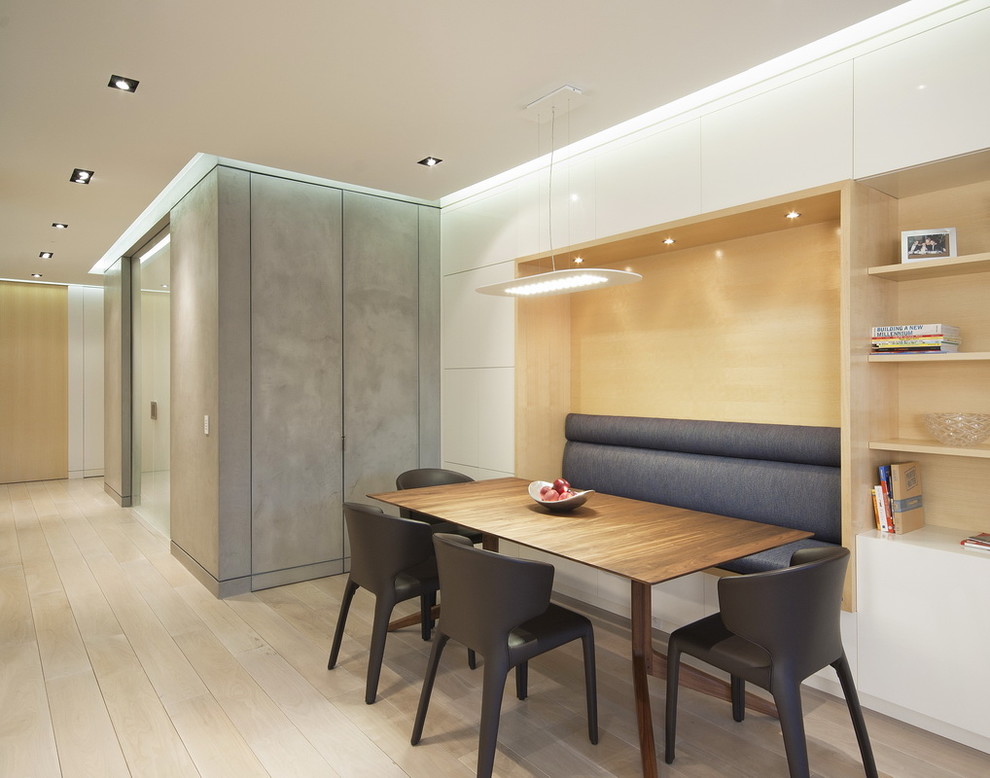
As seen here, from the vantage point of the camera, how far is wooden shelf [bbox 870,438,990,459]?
94.2 inches

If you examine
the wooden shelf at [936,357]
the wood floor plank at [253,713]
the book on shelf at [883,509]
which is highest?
the wooden shelf at [936,357]

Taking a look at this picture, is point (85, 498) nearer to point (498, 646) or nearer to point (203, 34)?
point (203, 34)

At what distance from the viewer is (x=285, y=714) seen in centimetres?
270

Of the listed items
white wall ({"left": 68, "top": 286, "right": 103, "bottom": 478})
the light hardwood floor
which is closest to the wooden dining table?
the light hardwood floor

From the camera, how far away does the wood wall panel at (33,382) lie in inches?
340

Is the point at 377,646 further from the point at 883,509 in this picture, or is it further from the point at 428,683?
the point at 883,509

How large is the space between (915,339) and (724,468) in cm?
112

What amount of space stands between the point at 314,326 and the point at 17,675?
100 inches

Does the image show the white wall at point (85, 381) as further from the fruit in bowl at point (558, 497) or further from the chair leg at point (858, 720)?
the chair leg at point (858, 720)

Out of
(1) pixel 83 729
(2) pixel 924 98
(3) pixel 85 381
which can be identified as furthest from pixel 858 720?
(3) pixel 85 381

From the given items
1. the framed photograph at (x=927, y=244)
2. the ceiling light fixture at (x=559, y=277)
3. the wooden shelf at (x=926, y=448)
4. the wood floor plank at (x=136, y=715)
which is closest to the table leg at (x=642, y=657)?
the wooden shelf at (x=926, y=448)

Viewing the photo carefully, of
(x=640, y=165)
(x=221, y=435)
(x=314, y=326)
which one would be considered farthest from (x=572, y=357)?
(x=221, y=435)

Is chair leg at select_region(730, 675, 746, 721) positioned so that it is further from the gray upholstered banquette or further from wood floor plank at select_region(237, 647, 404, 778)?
wood floor plank at select_region(237, 647, 404, 778)

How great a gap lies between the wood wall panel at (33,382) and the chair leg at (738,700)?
31.5 feet
